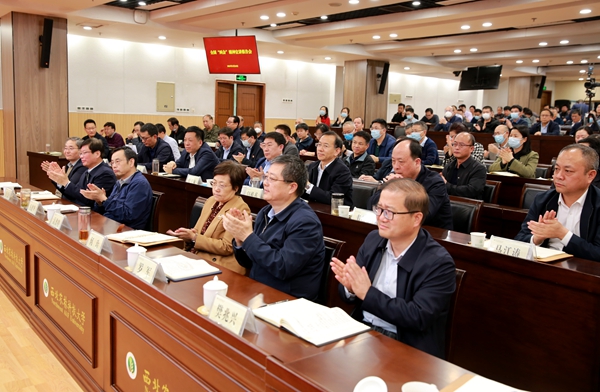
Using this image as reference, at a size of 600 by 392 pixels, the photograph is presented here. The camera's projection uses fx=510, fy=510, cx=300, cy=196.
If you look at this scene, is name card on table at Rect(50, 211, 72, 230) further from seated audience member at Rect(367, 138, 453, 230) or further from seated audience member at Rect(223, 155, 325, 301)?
seated audience member at Rect(367, 138, 453, 230)

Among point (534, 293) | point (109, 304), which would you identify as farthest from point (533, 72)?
point (109, 304)

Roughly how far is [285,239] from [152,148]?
4846mm

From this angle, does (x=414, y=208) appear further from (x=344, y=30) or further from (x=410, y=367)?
(x=344, y=30)

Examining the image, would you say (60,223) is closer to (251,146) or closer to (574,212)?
(574,212)

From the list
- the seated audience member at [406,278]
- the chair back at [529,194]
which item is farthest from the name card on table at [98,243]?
the chair back at [529,194]

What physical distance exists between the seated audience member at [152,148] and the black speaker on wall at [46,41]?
2.71 m

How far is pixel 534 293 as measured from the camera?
7.52 ft

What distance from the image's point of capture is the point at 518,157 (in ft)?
17.7

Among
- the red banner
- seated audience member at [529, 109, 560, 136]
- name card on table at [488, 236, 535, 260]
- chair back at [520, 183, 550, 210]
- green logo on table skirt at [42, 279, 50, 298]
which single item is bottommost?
green logo on table skirt at [42, 279, 50, 298]

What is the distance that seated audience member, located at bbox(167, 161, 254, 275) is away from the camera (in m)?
2.67

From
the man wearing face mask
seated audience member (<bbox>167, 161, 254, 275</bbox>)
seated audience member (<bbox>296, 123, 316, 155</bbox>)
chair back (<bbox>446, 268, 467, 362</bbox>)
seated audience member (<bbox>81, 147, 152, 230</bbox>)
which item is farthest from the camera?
the man wearing face mask

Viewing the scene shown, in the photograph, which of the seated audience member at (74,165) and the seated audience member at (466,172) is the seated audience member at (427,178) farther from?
the seated audience member at (74,165)

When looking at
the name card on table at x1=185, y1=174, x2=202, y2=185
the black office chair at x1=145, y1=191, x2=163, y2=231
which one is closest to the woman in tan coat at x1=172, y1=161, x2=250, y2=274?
the black office chair at x1=145, y1=191, x2=163, y2=231

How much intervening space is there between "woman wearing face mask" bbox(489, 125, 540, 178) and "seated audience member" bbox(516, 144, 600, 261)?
2.54 meters
